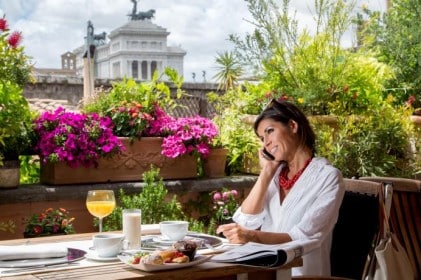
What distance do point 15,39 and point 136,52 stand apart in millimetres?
1618

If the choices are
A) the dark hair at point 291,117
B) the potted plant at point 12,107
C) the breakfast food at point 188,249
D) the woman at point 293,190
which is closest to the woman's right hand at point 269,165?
the woman at point 293,190

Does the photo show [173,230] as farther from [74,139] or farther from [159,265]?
[74,139]

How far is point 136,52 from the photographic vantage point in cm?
490

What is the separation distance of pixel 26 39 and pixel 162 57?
1.61 meters

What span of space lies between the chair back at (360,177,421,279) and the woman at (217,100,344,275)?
14.7 inches

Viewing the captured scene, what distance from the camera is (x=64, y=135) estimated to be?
349 cm

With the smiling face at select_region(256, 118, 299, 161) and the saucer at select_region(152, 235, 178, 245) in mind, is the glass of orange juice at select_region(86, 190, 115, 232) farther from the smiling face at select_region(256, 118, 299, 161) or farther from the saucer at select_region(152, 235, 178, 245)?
the smiling face at select_region(256, 118, 299, 161)

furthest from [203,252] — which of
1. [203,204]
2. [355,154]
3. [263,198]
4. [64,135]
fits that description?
[355,154]

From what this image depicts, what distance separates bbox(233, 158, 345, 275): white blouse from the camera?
85.0 inches

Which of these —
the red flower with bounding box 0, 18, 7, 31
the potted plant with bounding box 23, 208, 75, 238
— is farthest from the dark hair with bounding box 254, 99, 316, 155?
the red flower with bounding box 0, 18, 7, 31

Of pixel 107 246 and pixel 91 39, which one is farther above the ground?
pixel 91 39

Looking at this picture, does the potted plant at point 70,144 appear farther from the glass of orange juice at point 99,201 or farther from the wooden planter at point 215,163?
the glass of orange juice at point 99,201

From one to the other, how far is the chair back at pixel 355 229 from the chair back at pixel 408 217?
0.30 m

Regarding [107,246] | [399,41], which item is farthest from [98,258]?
[399,41]
